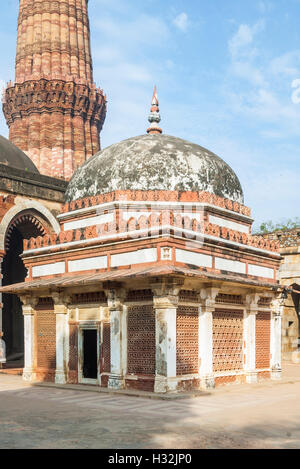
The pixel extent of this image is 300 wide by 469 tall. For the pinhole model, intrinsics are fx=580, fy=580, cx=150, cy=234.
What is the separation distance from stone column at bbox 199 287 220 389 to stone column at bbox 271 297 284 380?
3.45 metres

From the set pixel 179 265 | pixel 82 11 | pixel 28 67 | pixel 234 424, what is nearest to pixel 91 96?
pixel 28 67

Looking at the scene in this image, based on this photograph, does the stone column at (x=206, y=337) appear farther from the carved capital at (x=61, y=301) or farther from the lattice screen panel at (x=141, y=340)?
the carved capital at (x=61, y=301)

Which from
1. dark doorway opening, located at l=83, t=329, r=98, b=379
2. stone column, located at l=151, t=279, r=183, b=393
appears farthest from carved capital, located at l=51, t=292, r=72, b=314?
stone column, located at l=151, t=279, r=183, b=393

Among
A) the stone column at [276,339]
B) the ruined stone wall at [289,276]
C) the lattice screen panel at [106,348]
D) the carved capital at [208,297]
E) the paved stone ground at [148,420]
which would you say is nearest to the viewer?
the paved stone ground at [148,420]

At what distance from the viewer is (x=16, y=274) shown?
23.6 m

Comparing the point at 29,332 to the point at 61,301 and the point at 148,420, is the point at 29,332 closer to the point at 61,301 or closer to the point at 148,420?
the point at 61,301

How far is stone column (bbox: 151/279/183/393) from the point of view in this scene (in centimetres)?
1234

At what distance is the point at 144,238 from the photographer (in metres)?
13.1

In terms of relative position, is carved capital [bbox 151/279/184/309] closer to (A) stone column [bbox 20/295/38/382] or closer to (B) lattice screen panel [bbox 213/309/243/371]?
(B) lattice screen panel [bbox 213/309/243/371]

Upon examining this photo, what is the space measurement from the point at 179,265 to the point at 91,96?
769 inches

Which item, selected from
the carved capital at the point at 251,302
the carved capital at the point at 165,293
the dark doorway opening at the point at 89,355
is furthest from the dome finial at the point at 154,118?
the carved capital at the point at 165,293

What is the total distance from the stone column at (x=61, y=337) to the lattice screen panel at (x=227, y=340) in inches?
151

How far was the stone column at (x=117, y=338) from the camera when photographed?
13375 millimetres
